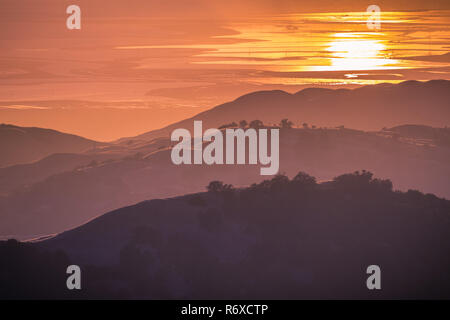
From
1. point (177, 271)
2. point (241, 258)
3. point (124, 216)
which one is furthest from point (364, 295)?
point (124, 216)

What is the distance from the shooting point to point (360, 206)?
7077 inches

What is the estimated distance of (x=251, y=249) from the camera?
15538 centimetres

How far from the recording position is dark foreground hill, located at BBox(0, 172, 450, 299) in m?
137

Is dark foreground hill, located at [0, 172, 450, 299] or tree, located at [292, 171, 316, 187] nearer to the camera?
dark foreground hill, located at [0, 172, 450, 299]

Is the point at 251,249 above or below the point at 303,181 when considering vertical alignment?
below

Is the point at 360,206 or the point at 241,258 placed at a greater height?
the point at 360,206

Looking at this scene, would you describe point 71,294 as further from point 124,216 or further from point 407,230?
point 407,230

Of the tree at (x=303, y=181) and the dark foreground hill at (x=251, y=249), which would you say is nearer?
the dark foreground hill at (x=251, y=249)

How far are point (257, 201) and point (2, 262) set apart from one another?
2465 inches

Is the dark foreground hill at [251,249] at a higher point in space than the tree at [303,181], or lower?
lower

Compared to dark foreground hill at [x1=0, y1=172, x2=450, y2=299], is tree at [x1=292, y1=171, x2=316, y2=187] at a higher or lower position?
higher

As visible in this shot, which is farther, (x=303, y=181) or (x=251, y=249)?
(x=303, y=181)

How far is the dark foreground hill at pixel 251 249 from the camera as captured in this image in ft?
448
